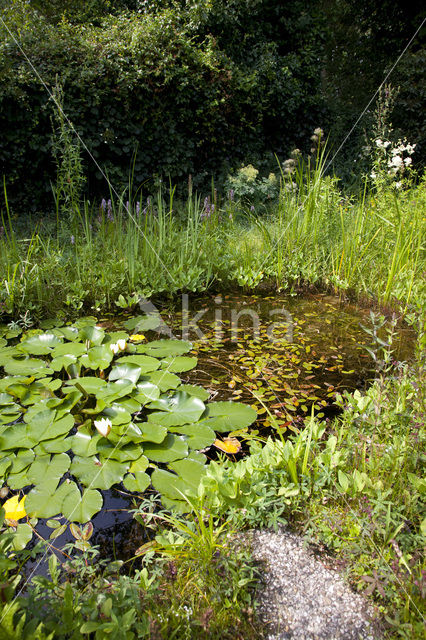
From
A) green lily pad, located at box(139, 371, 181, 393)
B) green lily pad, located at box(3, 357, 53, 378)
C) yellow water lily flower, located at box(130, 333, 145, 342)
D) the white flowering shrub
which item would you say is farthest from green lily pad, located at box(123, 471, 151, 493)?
the white flowering shrub

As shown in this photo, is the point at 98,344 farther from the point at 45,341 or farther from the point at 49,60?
the point at 49,60

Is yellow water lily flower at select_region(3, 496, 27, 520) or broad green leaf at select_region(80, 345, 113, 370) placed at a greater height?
broad green leaf at select_region(80, 345, 113, 370)

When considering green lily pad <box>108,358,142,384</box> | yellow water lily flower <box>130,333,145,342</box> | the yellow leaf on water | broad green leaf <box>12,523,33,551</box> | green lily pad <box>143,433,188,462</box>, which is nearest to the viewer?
broad green leaf <box>12,523,33,551</box>

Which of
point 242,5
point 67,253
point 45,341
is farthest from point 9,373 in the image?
point 242,5

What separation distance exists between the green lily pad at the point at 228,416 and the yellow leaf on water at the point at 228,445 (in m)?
0.04

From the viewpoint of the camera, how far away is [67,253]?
3.24 metres

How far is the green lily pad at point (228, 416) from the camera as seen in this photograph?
5.35 ft

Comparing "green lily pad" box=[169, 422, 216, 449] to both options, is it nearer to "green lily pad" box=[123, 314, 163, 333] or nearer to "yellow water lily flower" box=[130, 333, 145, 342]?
"yellow water lily flower" box=[130, 333, 145, 342]

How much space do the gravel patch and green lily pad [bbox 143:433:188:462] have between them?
43 centimetres

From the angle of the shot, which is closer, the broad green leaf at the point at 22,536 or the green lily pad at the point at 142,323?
the broad green leaf at the point at 22,536

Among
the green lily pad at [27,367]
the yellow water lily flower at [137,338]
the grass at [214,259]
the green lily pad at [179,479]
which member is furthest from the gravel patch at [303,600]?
the grass at [214,259]

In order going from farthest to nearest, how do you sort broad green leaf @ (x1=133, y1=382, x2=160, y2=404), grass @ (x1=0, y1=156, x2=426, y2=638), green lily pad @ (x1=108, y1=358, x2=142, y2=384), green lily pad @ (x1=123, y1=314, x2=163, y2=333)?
green lily pad @ (x1=123, y1=314, x2=163, y2=333)
green lily pad @ (x1=108, y1=358, x2=142, y2=384)
broad green leaf @ (x1=133, y1=382, x2=160, y2=404)
grass @ (x1=0, y1=156, x2=426, y2=638)

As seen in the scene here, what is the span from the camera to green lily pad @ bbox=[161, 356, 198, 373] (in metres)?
2.01

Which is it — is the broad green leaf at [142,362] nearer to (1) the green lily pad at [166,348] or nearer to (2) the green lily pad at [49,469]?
(1) the green lily pad at [166,348]
